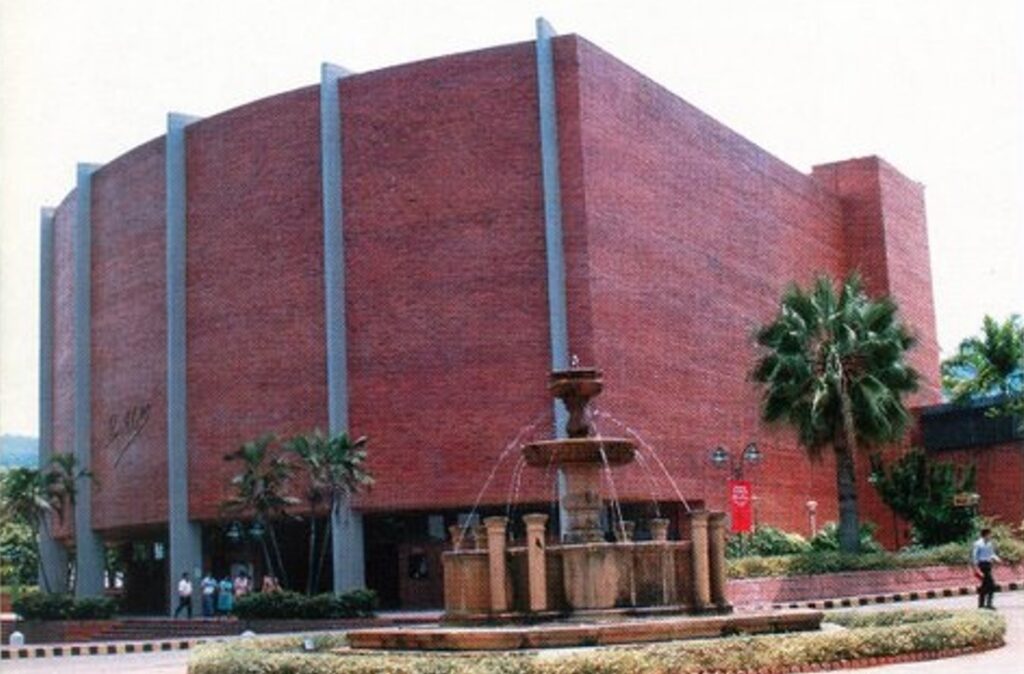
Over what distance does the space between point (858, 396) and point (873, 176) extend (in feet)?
73.0

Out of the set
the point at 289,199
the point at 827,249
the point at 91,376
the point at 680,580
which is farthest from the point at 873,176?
the point at 680,580

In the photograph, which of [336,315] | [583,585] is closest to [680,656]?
[583,585]

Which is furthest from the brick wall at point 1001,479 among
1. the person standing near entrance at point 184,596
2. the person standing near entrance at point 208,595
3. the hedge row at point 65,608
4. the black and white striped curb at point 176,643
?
the hedge row at point 65,608

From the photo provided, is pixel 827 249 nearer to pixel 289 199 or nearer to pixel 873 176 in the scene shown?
pixel 873 176

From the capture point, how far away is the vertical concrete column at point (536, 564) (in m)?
18.6

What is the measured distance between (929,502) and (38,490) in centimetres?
3003

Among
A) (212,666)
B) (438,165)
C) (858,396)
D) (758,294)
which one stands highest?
(438,165)

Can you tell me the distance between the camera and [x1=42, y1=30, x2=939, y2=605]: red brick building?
136 feet

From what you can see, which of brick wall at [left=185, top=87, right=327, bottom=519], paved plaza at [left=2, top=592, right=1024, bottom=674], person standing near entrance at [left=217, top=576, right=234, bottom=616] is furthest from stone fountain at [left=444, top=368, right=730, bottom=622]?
person standing near entrance at [left=217, top=576, right=234, bottom=616]

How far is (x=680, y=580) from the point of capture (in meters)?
19.2

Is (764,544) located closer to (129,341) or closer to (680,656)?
(129,341)

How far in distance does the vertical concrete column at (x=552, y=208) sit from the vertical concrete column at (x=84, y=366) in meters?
20.4
